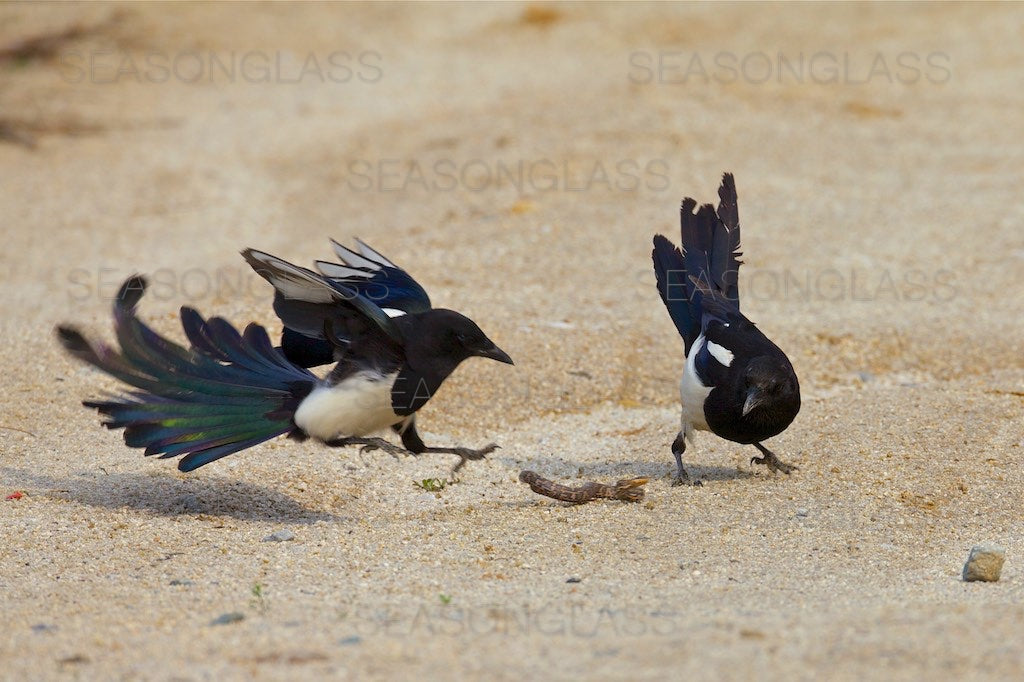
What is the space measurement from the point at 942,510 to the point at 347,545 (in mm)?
1981

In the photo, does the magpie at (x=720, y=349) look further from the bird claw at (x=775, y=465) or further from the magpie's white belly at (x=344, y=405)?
the magpie's white belly at (x=344, y=405)

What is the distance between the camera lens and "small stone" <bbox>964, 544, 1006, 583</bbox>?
11.4 ft

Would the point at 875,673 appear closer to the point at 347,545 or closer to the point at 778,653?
the point at 778,653

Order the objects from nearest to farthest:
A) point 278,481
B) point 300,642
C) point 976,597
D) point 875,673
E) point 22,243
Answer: point 875,673 → point 300,642 → point 976,597 → point 278,481 → point 22,243

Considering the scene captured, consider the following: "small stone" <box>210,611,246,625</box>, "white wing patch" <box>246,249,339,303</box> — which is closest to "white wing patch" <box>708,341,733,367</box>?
"white wing patch" <box>246,249,339,303</box>

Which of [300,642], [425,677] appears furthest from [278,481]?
[425,677]

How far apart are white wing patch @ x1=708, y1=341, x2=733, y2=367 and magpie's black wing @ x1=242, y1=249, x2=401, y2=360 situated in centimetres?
121

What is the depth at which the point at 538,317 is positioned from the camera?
6.22 meters

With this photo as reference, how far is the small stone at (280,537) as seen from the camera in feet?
12.9

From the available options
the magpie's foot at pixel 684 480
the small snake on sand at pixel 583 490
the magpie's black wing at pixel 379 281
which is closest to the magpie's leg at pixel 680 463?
the magpie's foot at pixel 684 480

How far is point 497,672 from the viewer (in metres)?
2.63

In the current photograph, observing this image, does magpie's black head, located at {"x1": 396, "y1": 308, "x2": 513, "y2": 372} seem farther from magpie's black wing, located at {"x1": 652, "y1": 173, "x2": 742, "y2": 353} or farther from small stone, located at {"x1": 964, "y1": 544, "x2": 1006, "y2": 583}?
small stone, located at {"x1": 964, "y1": 544, "x2": 1006, "y2": 583}

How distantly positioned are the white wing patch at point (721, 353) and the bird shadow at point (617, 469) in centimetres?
46

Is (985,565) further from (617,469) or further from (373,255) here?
(373,255)
